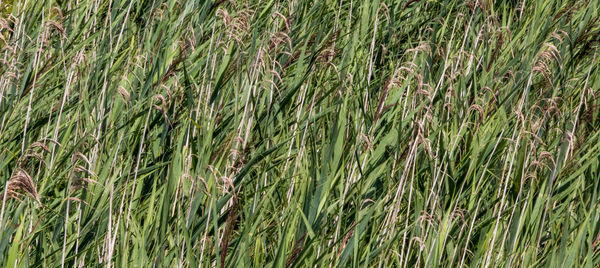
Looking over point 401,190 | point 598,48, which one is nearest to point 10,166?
point 401,190

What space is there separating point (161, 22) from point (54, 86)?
46cm

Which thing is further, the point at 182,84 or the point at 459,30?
the point at 459,30

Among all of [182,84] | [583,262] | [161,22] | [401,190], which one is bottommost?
[583,262]

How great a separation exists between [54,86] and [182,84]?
41 centimetres

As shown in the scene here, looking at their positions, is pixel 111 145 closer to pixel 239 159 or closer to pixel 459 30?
pixel 239 159

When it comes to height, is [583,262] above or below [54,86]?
below

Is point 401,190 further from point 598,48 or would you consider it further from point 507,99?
point 598,48

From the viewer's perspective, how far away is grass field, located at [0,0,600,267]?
6.11 ft

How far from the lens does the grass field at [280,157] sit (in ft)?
6.11

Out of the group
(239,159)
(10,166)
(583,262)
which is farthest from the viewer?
(10,166)

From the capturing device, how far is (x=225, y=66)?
2568 mm

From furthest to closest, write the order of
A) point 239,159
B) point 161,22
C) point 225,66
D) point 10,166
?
point 161,22 < point 225,66 < point 10,166 < point 239,159

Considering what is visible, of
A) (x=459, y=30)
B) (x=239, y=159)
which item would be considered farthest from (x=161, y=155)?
(x=459, y=30)

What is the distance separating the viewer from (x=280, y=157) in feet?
7.52
